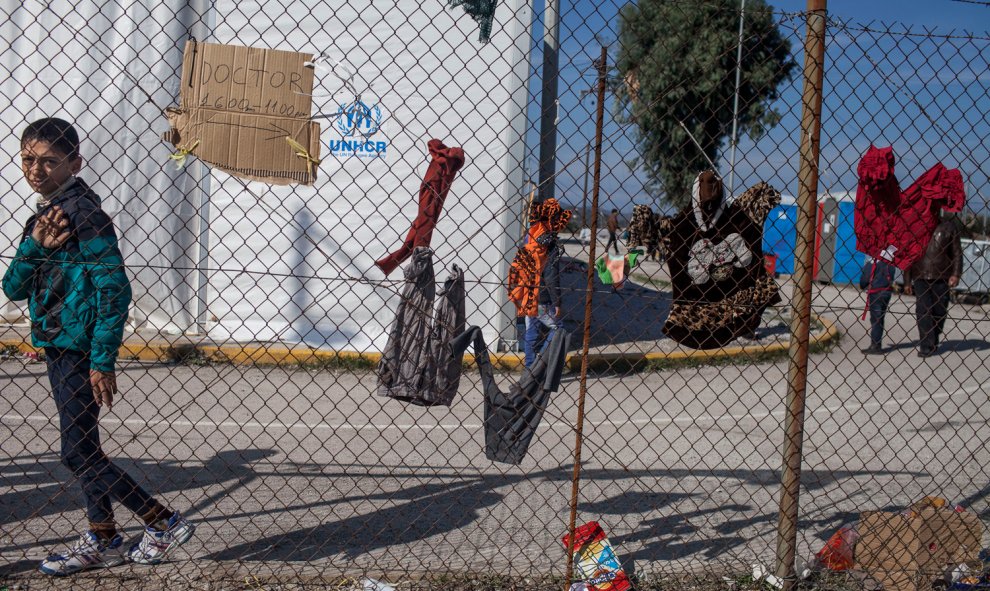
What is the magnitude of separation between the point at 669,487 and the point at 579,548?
184 cm

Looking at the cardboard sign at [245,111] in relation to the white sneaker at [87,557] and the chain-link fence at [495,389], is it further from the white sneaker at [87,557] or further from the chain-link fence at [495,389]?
the white sneaker at [87,557]

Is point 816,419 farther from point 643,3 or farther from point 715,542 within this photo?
point 643,3

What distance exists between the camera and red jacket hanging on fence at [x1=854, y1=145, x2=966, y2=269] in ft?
13.0

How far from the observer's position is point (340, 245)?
29.3ft

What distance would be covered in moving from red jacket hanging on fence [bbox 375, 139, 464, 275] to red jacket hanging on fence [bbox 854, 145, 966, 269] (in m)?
1.83

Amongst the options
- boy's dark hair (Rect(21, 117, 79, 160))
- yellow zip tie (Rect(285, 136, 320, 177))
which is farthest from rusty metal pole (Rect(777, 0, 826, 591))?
boy's dark hair (Rect(21, 117, 79, 160))

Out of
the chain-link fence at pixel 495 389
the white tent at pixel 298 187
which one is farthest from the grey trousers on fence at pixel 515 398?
the white tent at pixel 298 187

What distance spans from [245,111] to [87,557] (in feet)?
6.45

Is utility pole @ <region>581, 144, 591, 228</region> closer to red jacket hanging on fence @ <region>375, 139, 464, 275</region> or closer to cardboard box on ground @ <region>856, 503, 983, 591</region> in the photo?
red jacket hanging on fence @ <region>375, 139, 464, 275</region>

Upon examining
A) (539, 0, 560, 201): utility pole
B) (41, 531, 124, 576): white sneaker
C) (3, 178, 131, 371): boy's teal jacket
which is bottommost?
(41, 531, 124, 576): white sneaker

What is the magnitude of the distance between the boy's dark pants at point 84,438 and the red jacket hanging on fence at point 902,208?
3.40 m

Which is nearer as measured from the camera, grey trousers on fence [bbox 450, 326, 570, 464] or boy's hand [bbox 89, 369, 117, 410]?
boy's hand [bbox 89, 369, 117, 410]

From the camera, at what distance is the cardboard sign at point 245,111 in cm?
320

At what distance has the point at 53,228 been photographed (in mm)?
3410
